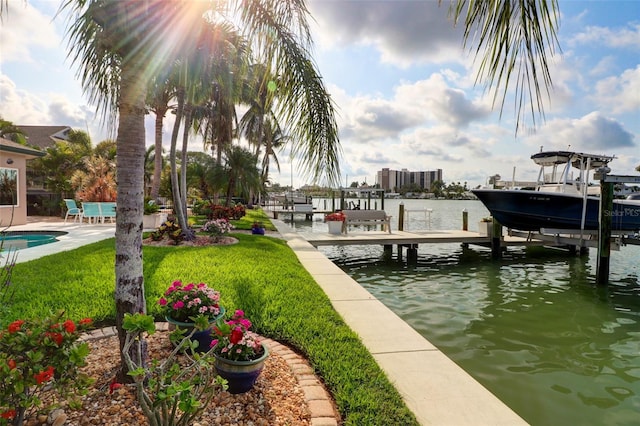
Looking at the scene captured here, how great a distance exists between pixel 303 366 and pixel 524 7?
11.2 ft

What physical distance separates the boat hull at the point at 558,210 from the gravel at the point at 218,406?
13032 mm

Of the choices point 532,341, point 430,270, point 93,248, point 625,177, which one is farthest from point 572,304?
point 93,248

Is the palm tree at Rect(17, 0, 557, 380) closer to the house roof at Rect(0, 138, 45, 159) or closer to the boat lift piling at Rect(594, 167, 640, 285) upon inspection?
the boat lift piling at Rect(594, 167, 640, 285)

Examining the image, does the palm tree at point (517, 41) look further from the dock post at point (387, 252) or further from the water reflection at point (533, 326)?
the dock post at point (387, 252)

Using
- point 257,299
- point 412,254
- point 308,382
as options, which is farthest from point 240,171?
point 308,382

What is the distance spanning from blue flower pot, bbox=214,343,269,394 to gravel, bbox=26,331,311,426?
0.24 ft

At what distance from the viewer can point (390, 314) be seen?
520cm

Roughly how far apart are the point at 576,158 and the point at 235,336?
15749 mm

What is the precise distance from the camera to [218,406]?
2719mm

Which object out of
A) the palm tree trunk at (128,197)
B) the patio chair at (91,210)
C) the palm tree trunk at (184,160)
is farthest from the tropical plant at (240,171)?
the palm tree trunk at (128,197)

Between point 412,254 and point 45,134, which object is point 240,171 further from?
point 45,134

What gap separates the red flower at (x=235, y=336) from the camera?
2737 mm

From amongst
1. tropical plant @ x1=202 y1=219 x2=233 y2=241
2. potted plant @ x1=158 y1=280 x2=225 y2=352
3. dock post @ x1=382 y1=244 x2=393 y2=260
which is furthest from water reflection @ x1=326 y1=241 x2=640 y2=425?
tropical plant @ x1=202 y1=219 x2=233 y2=241

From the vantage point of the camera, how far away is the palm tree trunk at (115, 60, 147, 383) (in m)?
2.73
